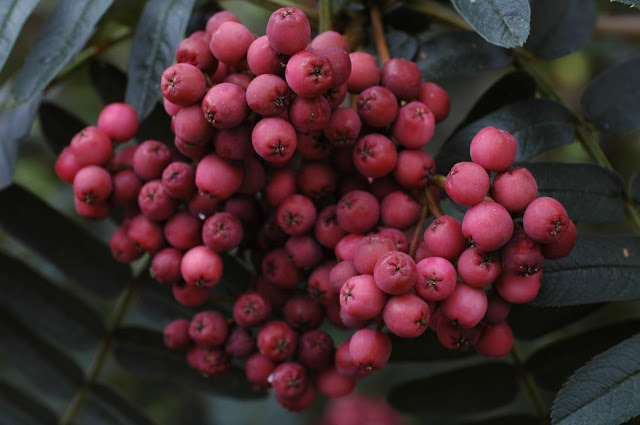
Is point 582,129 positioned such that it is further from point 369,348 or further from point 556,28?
point 369,348

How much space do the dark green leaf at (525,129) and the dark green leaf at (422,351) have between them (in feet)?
0.94

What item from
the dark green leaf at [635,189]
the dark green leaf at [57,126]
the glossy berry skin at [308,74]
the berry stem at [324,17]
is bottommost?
the dark green leaf at [57,126]

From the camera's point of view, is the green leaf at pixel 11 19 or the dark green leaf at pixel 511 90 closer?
the green leaf at pixel 11 19

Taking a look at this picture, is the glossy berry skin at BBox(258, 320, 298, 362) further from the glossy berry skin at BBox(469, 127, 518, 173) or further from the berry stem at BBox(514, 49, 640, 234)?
the berry stem at BBox(514, 49, 640, 234)

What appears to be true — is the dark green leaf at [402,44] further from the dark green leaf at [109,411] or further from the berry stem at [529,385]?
the dark green leaf at [109,411]

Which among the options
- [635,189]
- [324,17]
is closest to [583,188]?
[635,189]

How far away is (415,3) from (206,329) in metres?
0.69

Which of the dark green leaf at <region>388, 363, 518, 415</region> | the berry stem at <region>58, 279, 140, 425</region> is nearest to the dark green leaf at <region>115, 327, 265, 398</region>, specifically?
the berry stem at <region>58, 279, 140, 425</region>

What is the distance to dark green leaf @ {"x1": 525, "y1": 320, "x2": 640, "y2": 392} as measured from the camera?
99 centimetres

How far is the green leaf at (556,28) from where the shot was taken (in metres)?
1.13

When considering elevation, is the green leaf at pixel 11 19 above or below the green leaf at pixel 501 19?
below

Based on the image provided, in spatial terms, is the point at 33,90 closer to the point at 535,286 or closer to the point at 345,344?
the point at 345,344

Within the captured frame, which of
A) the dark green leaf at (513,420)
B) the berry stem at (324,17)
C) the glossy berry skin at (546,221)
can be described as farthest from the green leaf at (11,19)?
the dark green leaf at (513,420)

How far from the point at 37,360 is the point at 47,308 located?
10 cm
